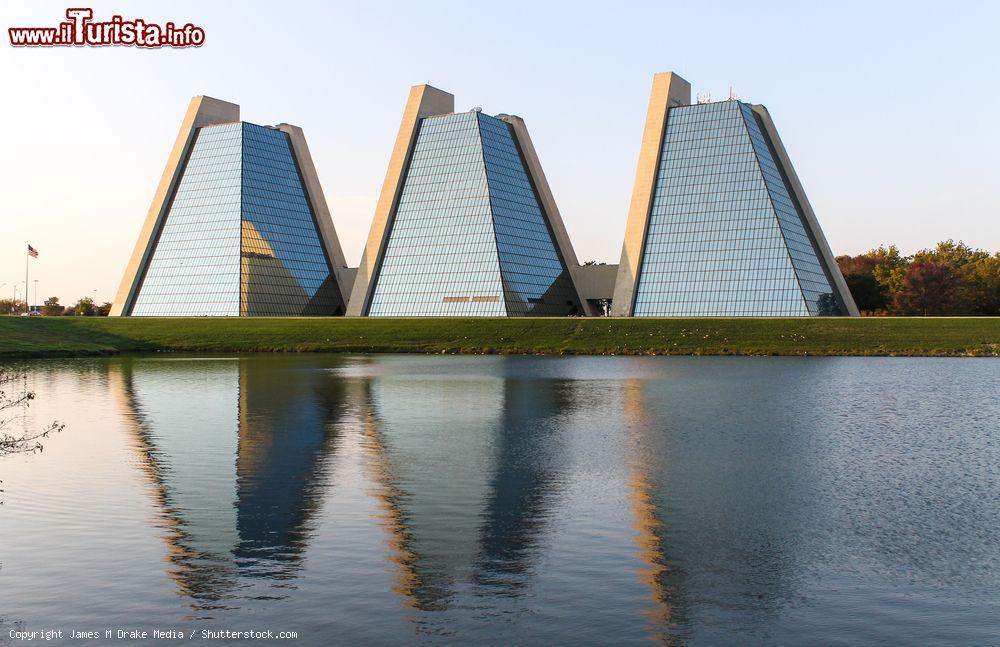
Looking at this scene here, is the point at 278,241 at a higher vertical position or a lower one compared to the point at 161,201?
lower

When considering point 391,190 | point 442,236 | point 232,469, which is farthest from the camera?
point 391,190

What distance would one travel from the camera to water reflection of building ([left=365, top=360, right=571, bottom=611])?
42.4 feet

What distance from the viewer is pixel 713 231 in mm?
92312

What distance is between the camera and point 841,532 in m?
15.0

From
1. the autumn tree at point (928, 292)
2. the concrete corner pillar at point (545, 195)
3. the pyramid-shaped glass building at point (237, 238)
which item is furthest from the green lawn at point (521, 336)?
the autumn tree at point (928, 292)

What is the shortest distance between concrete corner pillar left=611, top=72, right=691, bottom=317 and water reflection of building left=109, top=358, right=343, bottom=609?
5394 cm

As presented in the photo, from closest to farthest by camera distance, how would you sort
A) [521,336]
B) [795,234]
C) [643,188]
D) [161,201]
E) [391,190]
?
1. [521,336]
2. [795,234]
3. [643,188]
4. [391,190]
5. [161,201]

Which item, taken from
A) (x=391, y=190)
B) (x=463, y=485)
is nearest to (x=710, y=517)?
(x=463, y=485)

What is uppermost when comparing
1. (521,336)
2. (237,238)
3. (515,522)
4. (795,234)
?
(237,238)

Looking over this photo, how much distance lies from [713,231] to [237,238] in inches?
1962

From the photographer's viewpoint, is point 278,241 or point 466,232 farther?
point 278,241

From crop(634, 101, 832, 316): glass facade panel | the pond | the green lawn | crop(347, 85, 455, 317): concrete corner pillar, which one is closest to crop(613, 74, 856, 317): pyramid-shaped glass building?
crop(634, 101, 832, 316): glass facade panel

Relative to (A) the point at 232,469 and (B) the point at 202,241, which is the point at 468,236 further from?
(A) the point at 232,469

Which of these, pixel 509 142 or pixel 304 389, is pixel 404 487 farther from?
pixel 509 142
